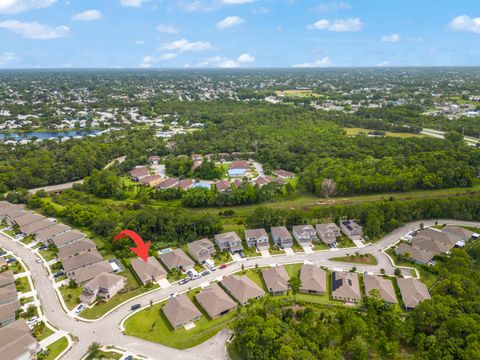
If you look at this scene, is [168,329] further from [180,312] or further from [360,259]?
[360,259]

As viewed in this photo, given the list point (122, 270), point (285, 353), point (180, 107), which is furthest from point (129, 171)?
point (180, 107)

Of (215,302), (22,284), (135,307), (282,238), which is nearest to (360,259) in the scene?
(282,238)

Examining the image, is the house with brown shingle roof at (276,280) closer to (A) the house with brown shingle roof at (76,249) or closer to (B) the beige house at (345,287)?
(B) the beige house at (345,287)


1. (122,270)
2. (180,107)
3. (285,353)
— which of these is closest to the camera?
(285,353)

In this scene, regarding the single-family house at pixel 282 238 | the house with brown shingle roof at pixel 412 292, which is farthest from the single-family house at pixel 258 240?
the house with brown shingle roof at pixel 412 292

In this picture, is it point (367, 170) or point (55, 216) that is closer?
point (55, 216)

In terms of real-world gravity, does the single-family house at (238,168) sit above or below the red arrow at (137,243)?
above

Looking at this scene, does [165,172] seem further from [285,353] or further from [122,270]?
[285,353]
